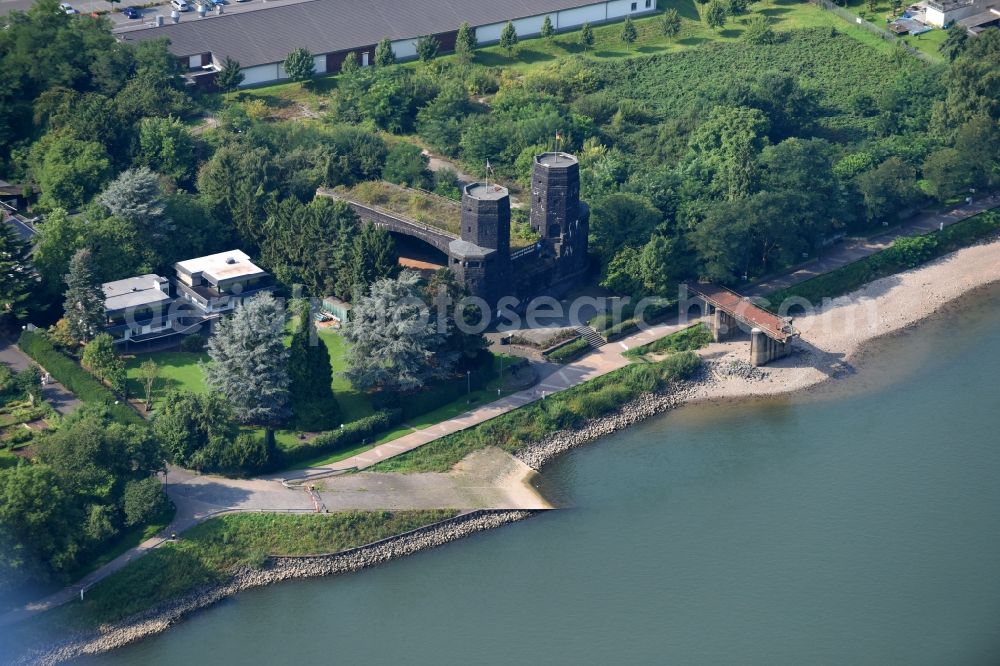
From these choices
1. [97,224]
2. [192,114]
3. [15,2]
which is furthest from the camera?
[15,2]

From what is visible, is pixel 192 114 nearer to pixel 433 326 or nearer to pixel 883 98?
pixel 433 326

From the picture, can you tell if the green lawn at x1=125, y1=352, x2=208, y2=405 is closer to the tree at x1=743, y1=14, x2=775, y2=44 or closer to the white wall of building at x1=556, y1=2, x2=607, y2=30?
the white wall of building at x1=556, y1=2, x2=607, y2=30

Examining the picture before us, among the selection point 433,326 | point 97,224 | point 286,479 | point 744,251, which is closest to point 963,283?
point 744,251

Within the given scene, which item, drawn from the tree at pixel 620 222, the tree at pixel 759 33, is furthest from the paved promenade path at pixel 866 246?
the tree at pixel 759 33

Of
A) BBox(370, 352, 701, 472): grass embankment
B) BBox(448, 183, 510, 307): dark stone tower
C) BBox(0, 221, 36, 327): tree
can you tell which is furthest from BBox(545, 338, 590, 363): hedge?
BBox(0, 221, 36, 327): tree

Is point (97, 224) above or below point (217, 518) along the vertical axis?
above

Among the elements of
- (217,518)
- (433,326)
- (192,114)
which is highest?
(192,114)
